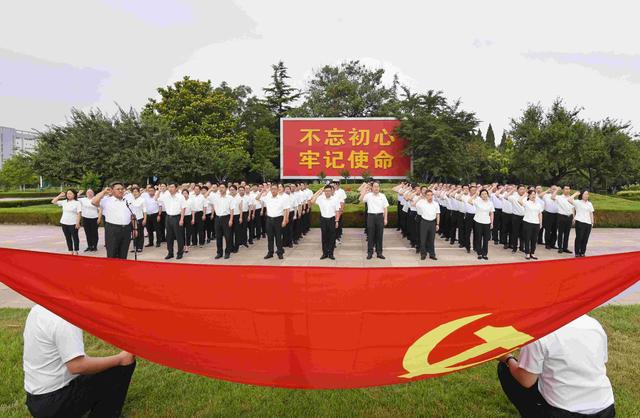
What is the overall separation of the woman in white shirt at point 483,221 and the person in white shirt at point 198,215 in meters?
7.40

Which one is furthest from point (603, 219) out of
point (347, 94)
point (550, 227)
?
point (347, 94)

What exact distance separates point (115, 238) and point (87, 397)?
19.9 ft

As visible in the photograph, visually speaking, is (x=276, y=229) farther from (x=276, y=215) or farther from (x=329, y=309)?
(x=329, y=309)

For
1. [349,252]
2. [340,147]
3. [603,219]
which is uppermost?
[340,147]

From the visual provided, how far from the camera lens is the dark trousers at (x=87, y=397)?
8.96ft

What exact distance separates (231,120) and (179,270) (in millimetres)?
33607

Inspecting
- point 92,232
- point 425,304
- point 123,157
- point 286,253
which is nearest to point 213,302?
point 425,304

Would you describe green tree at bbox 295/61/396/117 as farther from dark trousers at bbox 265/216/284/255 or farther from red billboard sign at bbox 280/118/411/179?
dark trousers at bbox 265/216/284/255

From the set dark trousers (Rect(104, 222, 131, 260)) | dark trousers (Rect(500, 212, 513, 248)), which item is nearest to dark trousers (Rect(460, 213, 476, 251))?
dark trousers (Rect(500, 212, 513, 248))

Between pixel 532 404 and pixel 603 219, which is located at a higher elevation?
pixel 532 404

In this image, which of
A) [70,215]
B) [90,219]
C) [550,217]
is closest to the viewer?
[70,215]

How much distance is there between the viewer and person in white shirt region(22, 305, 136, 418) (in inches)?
103

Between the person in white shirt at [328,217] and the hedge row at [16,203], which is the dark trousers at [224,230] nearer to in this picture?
the person in white shirt at [328,217]

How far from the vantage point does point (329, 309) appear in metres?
2.06
